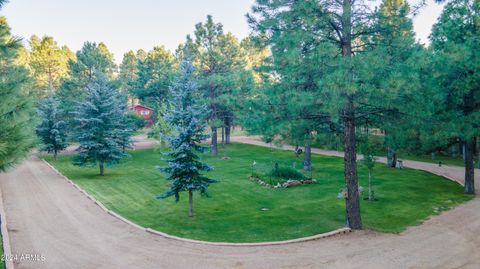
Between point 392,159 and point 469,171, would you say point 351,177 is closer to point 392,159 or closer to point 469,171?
point 469,171

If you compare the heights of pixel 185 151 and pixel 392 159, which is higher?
pixel 185 151

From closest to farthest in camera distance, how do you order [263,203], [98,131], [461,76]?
1. [263,203]
2. [461,76]
3. [98,131]

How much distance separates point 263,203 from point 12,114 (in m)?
14.4

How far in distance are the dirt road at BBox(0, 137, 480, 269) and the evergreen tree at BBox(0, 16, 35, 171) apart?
15.3 ft

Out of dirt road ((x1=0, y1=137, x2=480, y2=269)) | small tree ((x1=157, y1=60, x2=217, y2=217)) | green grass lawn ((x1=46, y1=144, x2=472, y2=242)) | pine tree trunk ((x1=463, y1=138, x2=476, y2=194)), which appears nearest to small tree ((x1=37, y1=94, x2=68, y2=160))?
green grass lawn ((x1=46, y1=144, x2=472, y2=242))

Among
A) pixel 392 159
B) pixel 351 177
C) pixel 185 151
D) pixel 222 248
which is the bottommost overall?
pixel 222 248

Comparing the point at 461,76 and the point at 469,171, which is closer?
the point at 461,76

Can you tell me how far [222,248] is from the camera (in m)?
14.1

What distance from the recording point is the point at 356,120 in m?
16.6

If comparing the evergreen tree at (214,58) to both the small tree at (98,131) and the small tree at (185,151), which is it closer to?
the small tree at (98,131)

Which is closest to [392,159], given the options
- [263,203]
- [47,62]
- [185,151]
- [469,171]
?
[469,171]

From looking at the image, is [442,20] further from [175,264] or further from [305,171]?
[175,264]

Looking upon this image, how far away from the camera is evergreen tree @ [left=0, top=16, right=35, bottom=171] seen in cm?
984

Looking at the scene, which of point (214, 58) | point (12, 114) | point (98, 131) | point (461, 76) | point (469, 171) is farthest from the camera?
point (214, 58)
